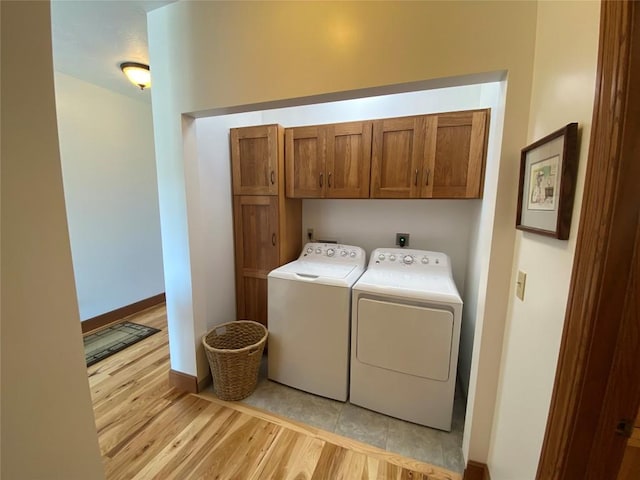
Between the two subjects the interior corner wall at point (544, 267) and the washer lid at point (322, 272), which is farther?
the washer lid at point (322, 272)

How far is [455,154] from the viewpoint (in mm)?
1782

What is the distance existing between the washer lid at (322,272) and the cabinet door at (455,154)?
83 centimetres

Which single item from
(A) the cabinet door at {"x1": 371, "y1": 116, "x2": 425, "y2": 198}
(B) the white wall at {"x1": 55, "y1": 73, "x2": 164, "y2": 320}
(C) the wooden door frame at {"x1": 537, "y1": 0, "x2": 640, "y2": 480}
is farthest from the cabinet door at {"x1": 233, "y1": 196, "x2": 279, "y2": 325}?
(C) the wooden door frame at {"x1": 537, "y1": 0, "x2": 640, "y2": 480}

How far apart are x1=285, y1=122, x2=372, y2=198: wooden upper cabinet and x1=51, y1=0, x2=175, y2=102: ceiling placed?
3.83 feet

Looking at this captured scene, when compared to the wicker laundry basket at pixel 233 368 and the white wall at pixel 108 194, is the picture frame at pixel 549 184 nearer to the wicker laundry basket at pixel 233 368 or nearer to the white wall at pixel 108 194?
the wicker laundry basket at pixel 233 368

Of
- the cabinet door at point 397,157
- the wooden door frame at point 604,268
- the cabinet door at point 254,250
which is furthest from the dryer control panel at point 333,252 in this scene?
the wooden door frame at point 604,268

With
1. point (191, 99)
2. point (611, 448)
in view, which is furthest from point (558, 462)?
point (191, 99)

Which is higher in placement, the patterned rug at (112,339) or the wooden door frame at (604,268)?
the wooden door frame at (604,268)

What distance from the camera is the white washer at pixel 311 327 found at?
1.78 metres

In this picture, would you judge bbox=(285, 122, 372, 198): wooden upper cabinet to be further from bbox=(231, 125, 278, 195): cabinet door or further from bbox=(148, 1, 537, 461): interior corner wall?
bbox=(148, 1, 537, 461): interior corner wall

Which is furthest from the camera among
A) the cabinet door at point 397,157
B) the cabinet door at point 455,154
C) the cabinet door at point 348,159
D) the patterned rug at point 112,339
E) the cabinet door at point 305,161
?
the patterned rug at point 112,339

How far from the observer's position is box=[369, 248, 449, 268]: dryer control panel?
2053mm

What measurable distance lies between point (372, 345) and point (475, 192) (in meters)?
1.27

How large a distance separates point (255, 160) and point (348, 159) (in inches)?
32.3
